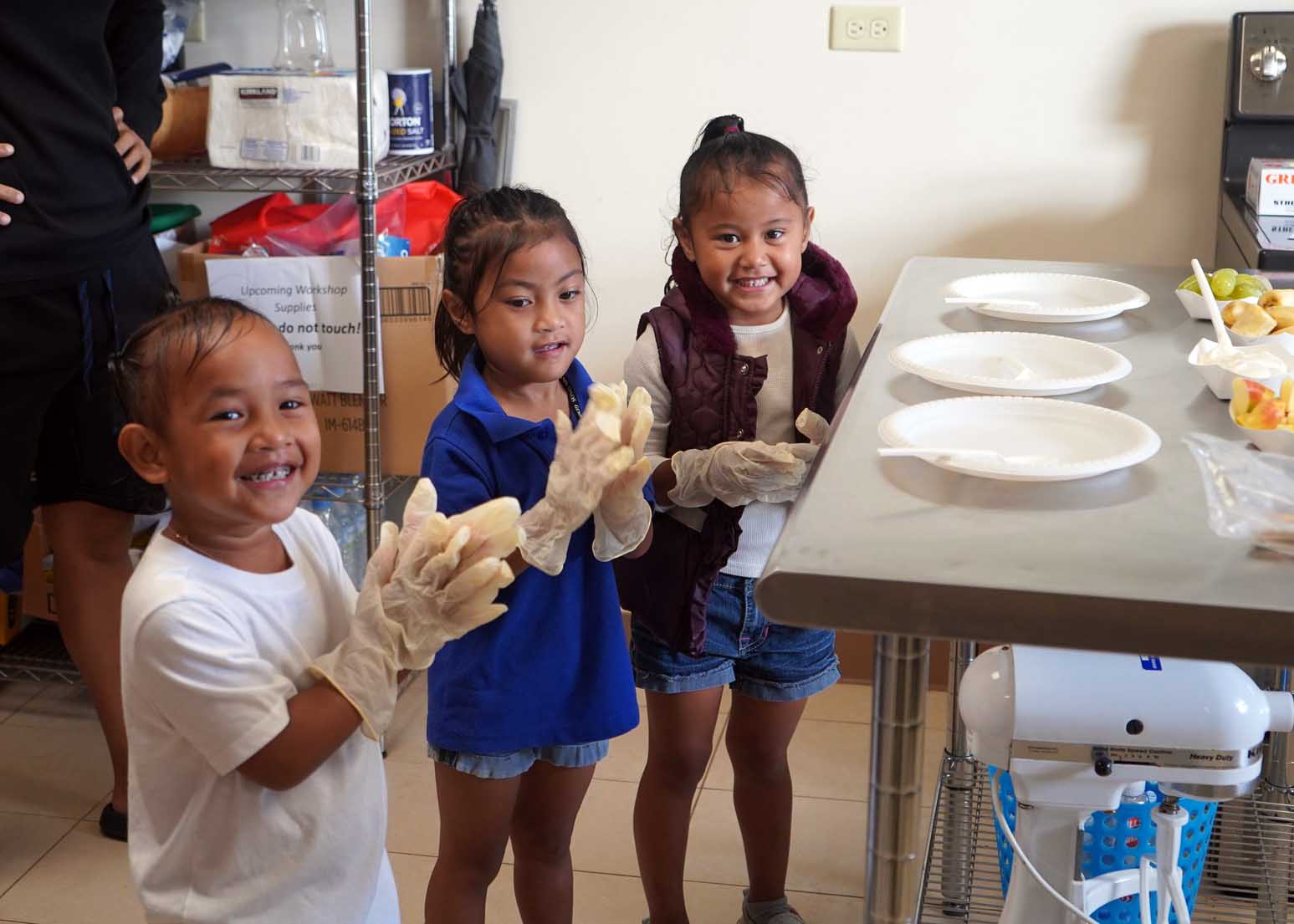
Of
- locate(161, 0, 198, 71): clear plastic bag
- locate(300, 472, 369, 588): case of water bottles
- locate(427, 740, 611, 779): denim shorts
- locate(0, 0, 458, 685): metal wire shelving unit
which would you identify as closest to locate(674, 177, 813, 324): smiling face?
locate(427, 740, 611, 779): denim shorts

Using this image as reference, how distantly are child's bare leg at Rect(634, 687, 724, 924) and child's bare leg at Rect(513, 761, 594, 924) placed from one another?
0.20 m

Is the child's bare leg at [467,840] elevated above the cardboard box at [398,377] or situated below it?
below

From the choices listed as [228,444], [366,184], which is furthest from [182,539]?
[366,184]

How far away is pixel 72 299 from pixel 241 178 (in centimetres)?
52

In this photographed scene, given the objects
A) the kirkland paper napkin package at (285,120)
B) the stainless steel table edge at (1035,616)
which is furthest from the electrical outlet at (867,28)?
the stainless steel table edge at (1035,616)

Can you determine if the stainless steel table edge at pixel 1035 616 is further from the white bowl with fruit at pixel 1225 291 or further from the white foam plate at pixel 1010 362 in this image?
the white bowl with fruit at pixel 1225 291

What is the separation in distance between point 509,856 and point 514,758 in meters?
0.79

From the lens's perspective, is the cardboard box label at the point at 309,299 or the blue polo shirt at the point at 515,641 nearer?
the blue polo shirt at the point at 515,641

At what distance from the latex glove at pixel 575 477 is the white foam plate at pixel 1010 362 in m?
0.29

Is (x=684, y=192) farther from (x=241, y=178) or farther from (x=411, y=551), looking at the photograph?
(x=241, y=178)

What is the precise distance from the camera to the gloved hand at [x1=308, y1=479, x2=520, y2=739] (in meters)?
1.12

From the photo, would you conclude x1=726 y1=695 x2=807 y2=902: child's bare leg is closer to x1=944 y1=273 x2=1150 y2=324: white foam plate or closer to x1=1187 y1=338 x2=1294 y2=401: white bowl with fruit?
x1=944 y1=273 x2=1150 y2=324: white foam plate

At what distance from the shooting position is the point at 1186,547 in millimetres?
913

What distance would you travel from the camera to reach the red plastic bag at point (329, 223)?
8.38 feet
